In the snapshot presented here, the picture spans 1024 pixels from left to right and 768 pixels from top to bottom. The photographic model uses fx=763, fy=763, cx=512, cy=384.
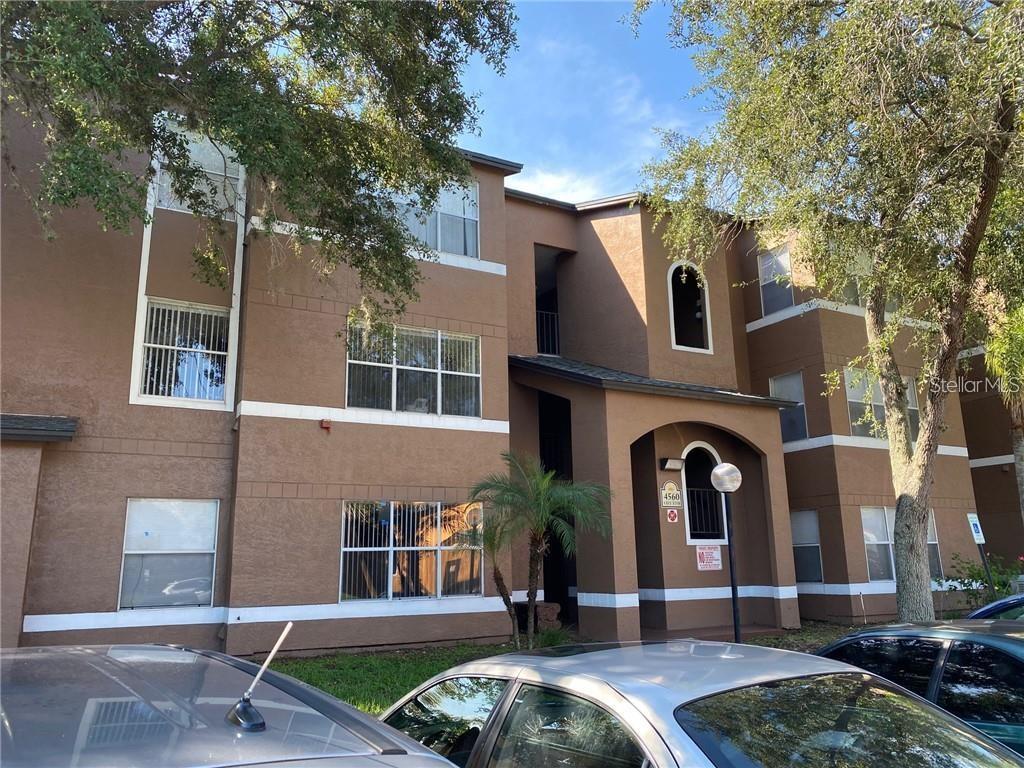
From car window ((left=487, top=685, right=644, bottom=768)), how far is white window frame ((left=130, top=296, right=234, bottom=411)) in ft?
34.1

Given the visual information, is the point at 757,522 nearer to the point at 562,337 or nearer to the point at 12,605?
the point at 562,337

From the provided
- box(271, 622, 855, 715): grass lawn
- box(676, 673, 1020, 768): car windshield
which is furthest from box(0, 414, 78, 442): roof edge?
box(676, 673, 1020, 768): car windshield

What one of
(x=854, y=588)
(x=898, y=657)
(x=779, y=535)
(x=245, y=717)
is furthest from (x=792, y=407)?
(x=245, y=717)

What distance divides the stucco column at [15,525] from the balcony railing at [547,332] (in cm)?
1116

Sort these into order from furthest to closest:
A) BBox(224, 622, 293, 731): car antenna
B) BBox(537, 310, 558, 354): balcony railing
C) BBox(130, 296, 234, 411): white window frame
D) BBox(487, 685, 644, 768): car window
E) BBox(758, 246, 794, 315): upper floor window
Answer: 1. BBox(758, 246, 794, 315): upper floor window
2. BBox(537, 310, 558, 354): balcony railing
3. BBox(130, 296, 234, 411): white window frame
4. BBox(487, 685, 644, 768): car window
5. BBox(224, 622, 293, 731): car antenna

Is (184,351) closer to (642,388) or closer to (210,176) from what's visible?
(210,176)

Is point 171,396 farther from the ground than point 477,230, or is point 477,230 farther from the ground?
point 477,230

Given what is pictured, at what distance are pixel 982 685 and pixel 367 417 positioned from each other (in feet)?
33.5

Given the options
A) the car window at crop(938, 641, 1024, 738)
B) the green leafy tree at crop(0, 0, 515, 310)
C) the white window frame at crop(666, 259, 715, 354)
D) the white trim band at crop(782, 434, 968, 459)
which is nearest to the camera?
the car window at crop(938, 641, 1024, 738)

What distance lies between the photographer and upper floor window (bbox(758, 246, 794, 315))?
1922cm

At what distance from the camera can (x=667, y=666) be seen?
3289 mm

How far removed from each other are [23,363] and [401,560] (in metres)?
6.54

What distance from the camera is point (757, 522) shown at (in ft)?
54.9

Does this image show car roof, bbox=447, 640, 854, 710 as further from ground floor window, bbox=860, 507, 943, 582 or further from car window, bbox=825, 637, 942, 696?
ground floor window, bbox=860, 507, 943, 582
